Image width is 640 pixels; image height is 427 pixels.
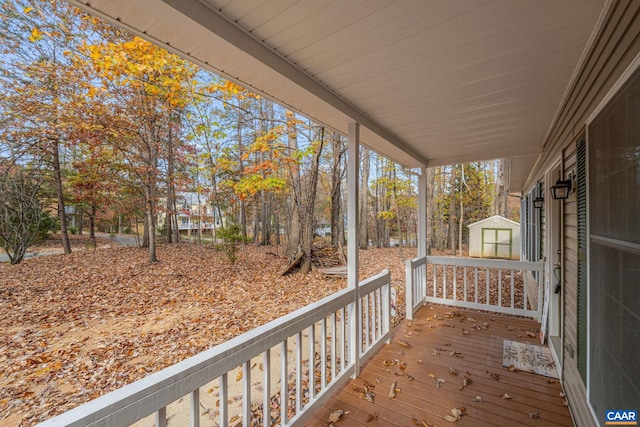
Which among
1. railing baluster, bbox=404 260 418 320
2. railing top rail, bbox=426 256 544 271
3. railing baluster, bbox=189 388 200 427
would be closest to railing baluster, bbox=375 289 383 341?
railing baluster, bbox=404 260 418 320

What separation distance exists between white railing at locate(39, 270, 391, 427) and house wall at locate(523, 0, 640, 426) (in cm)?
160

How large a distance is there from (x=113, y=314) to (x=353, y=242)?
456 cm

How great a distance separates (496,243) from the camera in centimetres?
1065

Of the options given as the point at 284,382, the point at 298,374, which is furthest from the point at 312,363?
the point at 284,382

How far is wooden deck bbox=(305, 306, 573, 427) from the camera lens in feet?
6.61

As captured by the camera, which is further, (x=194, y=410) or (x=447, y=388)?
(x=447, y=388)

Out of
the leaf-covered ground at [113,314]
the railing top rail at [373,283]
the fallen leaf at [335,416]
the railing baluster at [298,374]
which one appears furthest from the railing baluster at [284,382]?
the leaf-covered ground at [113,314]

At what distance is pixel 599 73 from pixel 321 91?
161 cm

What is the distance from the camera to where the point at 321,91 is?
6.42 ft

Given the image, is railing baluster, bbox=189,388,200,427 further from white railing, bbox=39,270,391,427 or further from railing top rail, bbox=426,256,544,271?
railing top rail, bbox=426,256,544,271

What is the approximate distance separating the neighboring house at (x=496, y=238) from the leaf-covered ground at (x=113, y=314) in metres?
5.62

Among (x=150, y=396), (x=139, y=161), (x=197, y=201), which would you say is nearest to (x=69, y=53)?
(x=139, y=161)

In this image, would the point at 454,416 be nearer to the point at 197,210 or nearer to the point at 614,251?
the point at 614,251

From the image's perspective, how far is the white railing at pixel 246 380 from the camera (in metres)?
0.92
